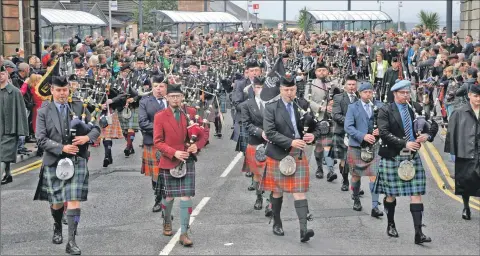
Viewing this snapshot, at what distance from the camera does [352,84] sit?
1325cm

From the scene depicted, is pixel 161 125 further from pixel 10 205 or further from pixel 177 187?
pixel 10 205

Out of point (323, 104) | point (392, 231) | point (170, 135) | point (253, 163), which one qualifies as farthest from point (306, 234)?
point (323, 104)

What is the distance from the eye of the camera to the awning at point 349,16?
45.0 meters

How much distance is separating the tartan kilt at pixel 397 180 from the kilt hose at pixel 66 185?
3326mm

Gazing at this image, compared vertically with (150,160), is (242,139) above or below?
above

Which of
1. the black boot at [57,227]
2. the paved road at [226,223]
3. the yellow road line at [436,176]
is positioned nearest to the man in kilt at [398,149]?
the paved road at [226,223]

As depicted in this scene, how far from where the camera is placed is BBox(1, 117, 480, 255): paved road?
9.82m

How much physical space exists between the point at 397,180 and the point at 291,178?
119cm

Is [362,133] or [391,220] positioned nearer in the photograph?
[391,220]

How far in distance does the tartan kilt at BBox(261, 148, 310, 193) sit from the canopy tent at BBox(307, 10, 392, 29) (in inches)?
1370

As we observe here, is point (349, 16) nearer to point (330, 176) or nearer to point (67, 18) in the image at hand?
point (67, 18)

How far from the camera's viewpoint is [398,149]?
33.8ft

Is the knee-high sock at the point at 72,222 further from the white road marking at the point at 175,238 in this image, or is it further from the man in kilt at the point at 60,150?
the white road marking at the point at 175,238

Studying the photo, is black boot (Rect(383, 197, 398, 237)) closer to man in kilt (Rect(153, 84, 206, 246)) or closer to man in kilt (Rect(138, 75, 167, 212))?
man in kilt (Rect(153, 84, 206, 246))
